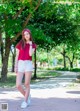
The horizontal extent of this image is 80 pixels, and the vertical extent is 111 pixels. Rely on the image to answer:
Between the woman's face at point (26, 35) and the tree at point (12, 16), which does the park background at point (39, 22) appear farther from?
the woman's face at point (26, 35)

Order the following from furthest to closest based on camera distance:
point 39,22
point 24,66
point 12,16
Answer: point 39,22, point 12,16, point 24,66

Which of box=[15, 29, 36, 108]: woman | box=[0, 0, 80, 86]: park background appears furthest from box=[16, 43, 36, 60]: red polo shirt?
box=[0, 0, 80, 86]: park background

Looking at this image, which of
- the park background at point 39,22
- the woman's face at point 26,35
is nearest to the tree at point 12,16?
the park background at point 39,22

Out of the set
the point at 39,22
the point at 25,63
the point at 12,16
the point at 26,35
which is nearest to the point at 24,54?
the point at 25,63

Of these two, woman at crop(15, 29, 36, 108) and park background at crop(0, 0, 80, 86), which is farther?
park background at crop(0, 0, 80, 86)

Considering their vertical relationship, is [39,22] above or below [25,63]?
above

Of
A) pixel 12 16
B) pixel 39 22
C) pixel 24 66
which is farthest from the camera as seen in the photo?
pixel 39 22

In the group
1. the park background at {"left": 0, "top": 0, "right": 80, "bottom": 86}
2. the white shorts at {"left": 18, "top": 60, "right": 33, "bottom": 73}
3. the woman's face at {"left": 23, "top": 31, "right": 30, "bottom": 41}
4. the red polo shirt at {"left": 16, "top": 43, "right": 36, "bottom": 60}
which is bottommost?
the white shorts at {"left": 18, "top": 60, "right": 33, "bottom": 73}

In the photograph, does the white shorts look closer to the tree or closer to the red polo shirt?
the red polo shirt

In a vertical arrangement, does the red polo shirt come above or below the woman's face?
below

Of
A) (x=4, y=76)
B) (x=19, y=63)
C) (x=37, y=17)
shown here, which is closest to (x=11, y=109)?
(x=19, y=63)

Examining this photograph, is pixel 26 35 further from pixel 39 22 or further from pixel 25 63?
pixel 39 22

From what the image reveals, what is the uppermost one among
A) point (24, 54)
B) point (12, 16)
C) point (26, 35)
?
point (12, 16)

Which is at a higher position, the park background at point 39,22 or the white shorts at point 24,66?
the park background at point 39,22
